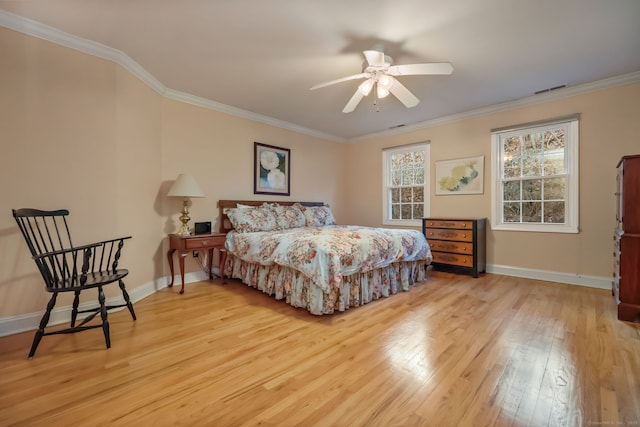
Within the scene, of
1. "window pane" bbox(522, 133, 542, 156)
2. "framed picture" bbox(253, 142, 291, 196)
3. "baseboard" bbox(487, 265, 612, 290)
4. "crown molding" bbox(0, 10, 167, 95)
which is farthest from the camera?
"framed picture" bbox(253, 142, 291, 196)

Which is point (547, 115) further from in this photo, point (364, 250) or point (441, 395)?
point (441, 395)

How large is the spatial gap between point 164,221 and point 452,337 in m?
3.35

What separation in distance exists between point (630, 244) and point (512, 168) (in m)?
1.90

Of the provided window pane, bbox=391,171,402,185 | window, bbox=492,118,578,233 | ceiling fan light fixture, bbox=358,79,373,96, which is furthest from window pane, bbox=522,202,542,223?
ceiling fan light fixture, bbox=358,79,373,96

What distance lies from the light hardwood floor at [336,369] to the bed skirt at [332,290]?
0.14 metres

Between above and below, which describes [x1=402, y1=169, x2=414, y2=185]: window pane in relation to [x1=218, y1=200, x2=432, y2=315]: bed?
above

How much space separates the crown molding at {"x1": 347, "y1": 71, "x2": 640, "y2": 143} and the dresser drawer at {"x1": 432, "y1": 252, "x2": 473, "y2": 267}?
216 centimetres

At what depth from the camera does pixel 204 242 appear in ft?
11.0

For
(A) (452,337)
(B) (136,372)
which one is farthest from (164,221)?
(A) (452,337)

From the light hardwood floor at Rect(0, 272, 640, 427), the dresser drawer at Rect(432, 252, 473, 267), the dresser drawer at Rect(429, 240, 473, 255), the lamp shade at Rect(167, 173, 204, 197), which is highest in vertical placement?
the lamp shade at Rect(167, 173, 204, 197)

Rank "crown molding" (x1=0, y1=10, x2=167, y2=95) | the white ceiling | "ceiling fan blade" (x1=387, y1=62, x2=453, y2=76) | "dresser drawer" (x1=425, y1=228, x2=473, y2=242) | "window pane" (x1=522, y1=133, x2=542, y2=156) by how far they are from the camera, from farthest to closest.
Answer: "dresser drawer" (x1=425, y1=228, x2=473, y2=242) → "window pane" (x1=522, y1=133, x2=542, y2=156) → "ceiling fan blade" (x1=387, y1=62, x2=453, y2=76) → "crown molding" (x1=0, y1=10, x2=167, y2=95) → the white ceiling

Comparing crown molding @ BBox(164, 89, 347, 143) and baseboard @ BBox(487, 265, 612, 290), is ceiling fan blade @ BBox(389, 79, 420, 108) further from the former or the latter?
baseboard @ BBox(487, 265, 612, 290)

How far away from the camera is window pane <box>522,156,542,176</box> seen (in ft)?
12.5

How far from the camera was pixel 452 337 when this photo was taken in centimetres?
211
